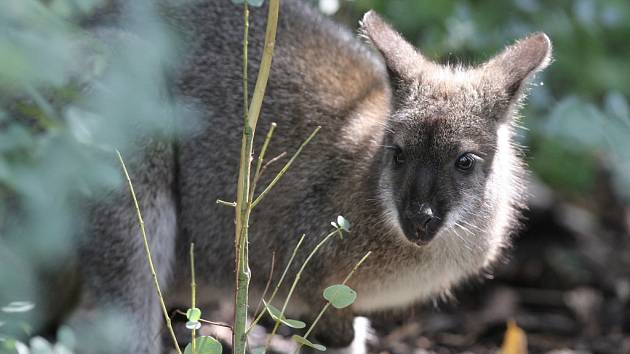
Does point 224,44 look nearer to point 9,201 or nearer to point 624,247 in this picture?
point 9,201

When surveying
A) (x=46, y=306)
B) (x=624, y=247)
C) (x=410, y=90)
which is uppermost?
(x=624, y=247)

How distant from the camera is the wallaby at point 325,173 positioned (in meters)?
4.86

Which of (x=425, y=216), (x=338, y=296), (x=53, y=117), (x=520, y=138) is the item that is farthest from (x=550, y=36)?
(x=53, y=117)

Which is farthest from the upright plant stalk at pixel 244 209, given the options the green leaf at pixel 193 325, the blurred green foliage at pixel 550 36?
the blurred green foliage at pixel 550 36

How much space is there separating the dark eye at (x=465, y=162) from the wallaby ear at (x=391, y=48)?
568mm

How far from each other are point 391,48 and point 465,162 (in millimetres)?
787

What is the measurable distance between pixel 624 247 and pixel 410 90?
4.27 m

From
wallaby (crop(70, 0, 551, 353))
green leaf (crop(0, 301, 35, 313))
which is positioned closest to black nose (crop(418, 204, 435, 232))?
wallaby (crop(70, 0, 551, 353))

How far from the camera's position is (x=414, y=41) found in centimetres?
717

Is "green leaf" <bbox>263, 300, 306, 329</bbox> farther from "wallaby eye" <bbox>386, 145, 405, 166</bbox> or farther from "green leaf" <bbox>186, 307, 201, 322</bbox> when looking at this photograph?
"wallaby eye" <bbox>386, 145, 405, 166</bbox>

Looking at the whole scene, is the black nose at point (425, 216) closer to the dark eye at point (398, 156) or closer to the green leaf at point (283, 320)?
the dark eye at point (398, 156)

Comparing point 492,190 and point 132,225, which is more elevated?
point 492,190

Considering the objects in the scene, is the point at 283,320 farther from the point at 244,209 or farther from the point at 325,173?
the point at 325,173

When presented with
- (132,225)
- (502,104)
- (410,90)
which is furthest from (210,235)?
(502,104)
